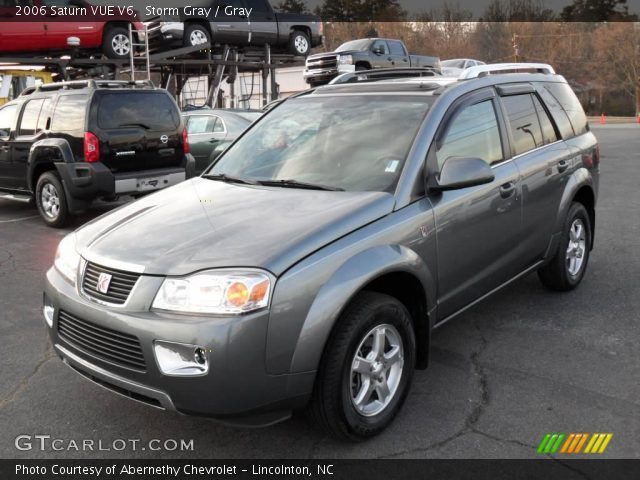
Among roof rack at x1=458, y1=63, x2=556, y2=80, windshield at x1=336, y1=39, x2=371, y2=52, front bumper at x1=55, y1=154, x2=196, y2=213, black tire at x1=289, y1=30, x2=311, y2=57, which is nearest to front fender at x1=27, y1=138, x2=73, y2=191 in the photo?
front bumper at x1=55, y1=154, x2=196, y2=213

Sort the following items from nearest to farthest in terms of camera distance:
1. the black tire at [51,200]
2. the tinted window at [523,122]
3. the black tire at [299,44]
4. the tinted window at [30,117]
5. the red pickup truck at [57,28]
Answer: the tinted window at [523,122]
the black tire at [51,200]
the tinted window at [30,117]
the red pickup truck at [57,28]
the black tire at [299,44]

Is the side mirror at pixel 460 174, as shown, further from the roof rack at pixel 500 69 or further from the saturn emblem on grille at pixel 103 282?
the saturn emblem on grille at pixel 103 282

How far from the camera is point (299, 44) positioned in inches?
806

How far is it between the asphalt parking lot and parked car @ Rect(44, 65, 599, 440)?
0.28m

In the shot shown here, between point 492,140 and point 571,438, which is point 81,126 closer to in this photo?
point 492,140

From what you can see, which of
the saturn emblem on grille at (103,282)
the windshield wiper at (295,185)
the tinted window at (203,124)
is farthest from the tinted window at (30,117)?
the saturn emblem on grille at (103,282)

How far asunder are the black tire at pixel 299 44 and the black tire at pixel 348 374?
18301 millimetres

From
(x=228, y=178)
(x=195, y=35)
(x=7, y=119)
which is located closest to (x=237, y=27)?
(x=195, y=35)

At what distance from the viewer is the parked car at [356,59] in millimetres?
21078

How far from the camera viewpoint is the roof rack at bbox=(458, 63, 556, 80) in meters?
4.22

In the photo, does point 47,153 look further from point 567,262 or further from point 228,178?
point 567,262

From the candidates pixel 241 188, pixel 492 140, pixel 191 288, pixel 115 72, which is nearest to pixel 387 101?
pixel 492 140

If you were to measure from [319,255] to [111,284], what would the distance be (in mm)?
957

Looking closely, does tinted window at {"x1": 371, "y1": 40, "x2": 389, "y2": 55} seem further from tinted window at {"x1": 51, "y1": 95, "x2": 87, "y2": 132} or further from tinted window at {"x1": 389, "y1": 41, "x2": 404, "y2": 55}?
tinted window at {"x1": 51, "y1": 95, "x2": 87, "y2": 132}
